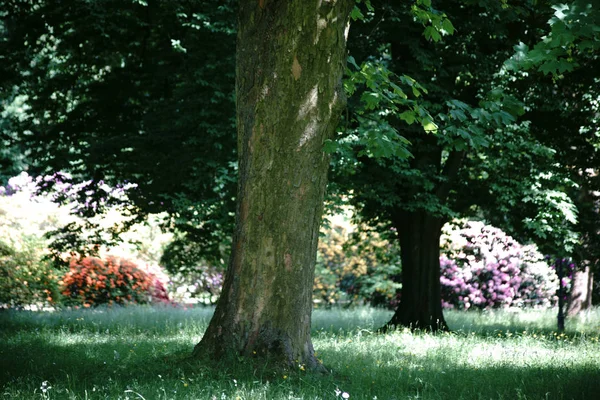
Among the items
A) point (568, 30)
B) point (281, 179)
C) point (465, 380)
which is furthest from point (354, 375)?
point (568, 30)

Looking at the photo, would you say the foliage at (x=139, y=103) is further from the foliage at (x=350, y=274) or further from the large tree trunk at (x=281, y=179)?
the foliage at (x=350, y=274)

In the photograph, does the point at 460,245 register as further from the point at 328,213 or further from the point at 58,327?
the point at 58,327

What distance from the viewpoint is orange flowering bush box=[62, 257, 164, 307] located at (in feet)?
48.7

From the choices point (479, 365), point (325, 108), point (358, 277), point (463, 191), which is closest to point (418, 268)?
point (463, 191)

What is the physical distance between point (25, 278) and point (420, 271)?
8591 millimetres

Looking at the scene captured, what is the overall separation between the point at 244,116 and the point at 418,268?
588 cm

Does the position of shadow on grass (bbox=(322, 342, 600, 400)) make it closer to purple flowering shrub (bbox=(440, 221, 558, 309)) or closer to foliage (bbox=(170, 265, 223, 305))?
purple flowering shrub (bbox=(440, 221, 558, 309))

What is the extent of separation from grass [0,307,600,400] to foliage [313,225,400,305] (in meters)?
6.58

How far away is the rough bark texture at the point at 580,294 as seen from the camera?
48.0 ft

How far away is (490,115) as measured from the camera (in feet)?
23.0

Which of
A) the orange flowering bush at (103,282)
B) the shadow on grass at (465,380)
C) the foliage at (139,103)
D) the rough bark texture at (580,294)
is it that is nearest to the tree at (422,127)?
the foliage at (139,103)

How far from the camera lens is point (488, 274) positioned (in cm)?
1709

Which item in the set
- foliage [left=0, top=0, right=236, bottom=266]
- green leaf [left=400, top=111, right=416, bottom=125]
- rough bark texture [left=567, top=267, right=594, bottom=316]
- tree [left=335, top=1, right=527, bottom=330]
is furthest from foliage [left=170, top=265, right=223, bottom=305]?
green leaf [left=400, top=111, right=416, bottom=125]

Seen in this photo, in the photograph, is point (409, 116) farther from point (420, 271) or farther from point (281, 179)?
point (420, 271)
